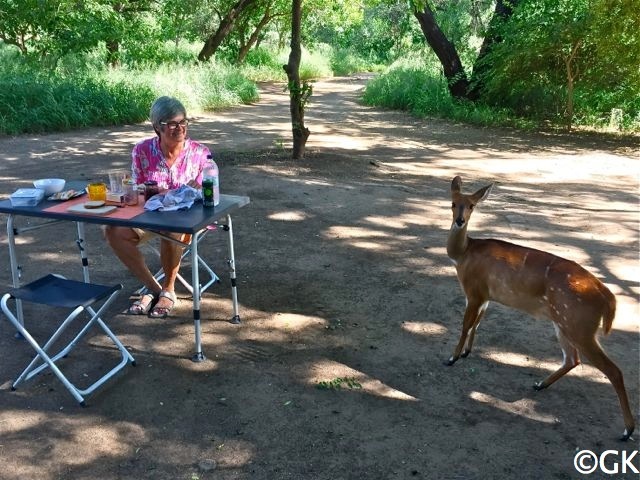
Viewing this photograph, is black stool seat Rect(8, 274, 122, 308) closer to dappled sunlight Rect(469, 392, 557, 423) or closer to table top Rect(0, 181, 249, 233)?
table top Rect(0, 181, 249, 233)

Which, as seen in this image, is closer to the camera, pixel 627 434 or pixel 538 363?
pixel 627 434

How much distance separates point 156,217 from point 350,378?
157 centimetres

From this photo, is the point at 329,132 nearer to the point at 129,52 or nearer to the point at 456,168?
the point at 456,168

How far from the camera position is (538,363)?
386 centimetres

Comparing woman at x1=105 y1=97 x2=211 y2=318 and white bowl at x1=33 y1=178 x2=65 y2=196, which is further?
woman at x1=105 y1=97 x2=211 y2=318

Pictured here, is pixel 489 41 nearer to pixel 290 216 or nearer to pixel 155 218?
pixel 290 216

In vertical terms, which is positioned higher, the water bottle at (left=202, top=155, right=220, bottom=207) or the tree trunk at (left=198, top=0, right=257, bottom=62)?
the tree trunk at (left=198, top=0, right=257, bottom=62)

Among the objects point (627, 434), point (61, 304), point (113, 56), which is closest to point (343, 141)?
point (113, 56)

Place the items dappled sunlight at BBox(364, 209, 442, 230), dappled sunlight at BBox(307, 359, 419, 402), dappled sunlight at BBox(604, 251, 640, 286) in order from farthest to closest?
dappled sunlight at BBox(364, 209, 442, 230) < dappled sunlight at BBox(604, 251, 640, 286) < dappled sunlight at BBox(307, 359, 419, 402)

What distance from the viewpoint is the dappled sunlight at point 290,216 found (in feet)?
22.2

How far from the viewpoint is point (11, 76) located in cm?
1329

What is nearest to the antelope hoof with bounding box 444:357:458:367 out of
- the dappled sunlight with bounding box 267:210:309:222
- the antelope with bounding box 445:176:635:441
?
the antelope with bounding box 445:176:635:441

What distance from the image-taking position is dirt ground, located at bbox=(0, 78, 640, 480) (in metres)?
2.96

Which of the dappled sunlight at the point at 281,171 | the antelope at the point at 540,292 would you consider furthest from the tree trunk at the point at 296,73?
the antelope at the point at 540,292
